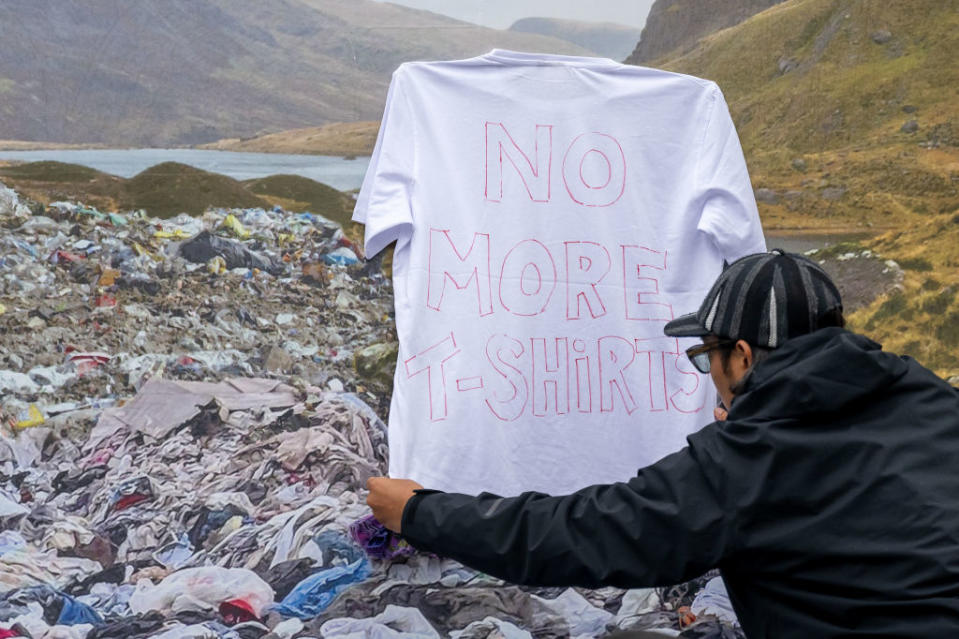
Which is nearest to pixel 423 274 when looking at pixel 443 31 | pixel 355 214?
pixel 355 214

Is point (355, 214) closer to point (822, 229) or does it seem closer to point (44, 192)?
point (44, 192)

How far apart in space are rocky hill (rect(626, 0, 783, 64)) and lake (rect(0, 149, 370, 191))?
92 cm

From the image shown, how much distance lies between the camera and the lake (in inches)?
78.5

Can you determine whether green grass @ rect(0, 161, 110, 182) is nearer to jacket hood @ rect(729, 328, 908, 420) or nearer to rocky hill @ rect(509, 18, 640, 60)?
rocky hill @ rect(509, 18, 640, 60)

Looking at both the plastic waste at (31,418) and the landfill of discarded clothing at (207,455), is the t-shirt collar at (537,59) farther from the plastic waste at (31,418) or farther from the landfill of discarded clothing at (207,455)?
the plastic waste at (31,418)

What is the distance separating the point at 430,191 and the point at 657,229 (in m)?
0.50

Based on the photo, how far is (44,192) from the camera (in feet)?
6.33

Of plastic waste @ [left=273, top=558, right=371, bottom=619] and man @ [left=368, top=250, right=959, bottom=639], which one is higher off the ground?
man @ [left=368, top=250, right=959, bottom=639]

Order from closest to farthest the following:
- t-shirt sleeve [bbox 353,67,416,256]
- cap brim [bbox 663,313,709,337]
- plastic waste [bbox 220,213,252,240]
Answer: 1. cap brim [bbox 663,313,709,337]
2. t-shirt sleeve [bbox 353,67,416,256]
3. plastic waste [bbox 220,213,252,240]

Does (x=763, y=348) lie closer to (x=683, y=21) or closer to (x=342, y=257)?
(x=342, y=257)

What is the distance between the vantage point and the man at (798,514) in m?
0.93

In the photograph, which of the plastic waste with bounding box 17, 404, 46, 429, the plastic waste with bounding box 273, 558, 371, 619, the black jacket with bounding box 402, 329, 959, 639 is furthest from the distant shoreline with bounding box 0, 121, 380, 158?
the black jacket with bounding box 402, 329, 959, 639

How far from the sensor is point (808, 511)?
0.96 metres

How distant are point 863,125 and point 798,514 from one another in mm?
1773
